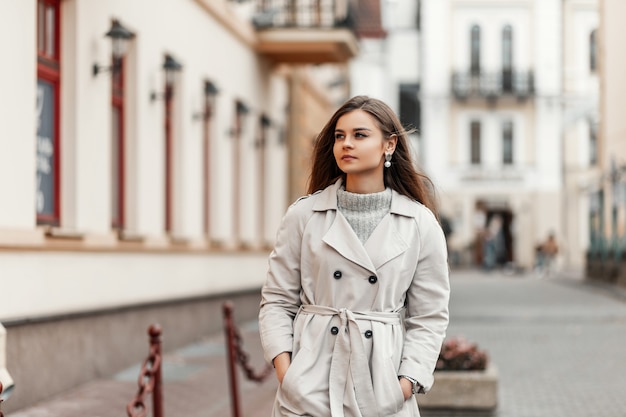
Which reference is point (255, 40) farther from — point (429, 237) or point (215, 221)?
point (429, 237)

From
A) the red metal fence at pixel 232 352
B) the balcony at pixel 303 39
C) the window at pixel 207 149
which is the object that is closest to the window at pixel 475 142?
the balcony at pixel 303 39

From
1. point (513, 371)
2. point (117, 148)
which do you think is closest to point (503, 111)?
point (117, 148)

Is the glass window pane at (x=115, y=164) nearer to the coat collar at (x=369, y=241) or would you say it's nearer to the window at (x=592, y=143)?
the coat collar at (x=369, y=241)

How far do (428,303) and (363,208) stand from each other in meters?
0.40

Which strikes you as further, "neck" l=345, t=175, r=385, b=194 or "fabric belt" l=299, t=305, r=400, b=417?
"neck" l=345, t=175, r=385, b=194

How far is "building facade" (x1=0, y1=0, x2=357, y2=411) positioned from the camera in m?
10.7

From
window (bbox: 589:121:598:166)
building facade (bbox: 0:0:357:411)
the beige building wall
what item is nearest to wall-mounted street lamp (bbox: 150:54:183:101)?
building facade (bbox: 0:0:357:411)

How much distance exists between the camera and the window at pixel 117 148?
14.2 meters

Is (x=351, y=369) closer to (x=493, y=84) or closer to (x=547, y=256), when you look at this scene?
(x=547, y=256)

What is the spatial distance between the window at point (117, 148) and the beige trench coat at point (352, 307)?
9734 millimetres

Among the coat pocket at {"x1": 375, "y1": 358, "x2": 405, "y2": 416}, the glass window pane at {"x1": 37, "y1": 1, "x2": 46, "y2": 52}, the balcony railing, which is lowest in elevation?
the coat pocket at {"x1": 375, "y1": 358, "x2": 405, "y2": 416}

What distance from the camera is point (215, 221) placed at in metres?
19.4

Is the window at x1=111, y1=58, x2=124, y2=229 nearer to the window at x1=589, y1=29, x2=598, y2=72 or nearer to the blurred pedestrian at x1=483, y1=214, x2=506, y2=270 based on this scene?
the blurred pedestrian at x1=483, y1=214, x2=506, y2=270

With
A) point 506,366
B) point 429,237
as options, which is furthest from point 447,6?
point 429,237
